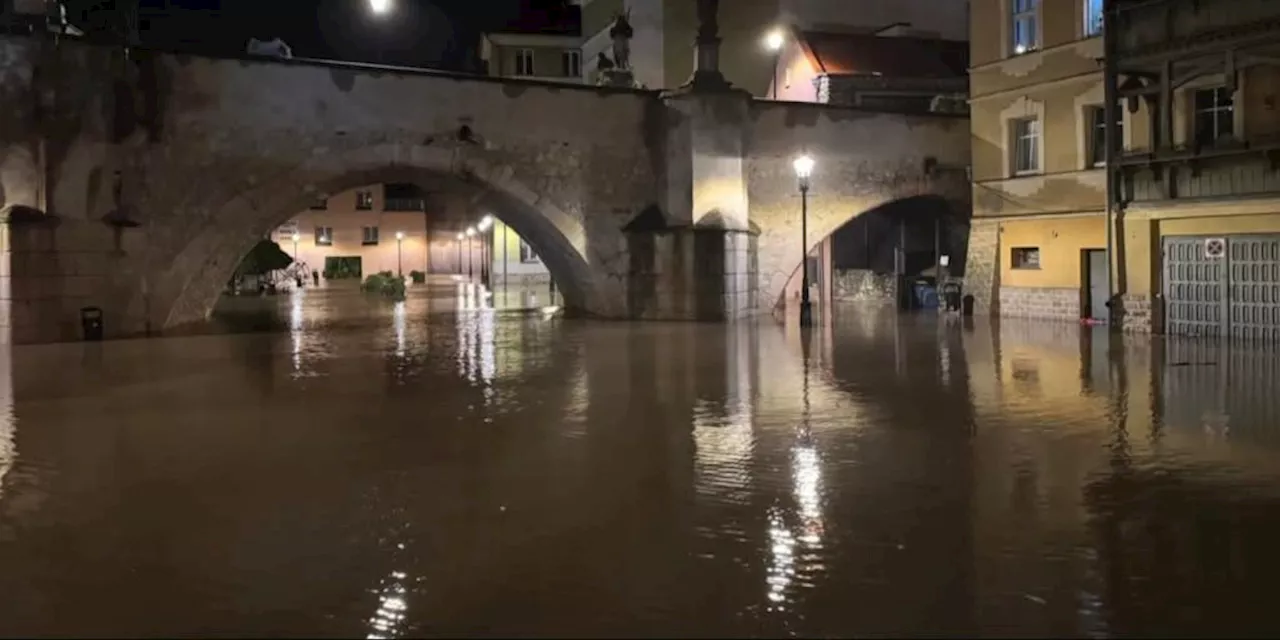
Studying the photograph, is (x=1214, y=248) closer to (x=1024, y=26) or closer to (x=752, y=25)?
(x=1024, y=26)

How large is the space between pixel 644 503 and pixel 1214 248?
16772mm

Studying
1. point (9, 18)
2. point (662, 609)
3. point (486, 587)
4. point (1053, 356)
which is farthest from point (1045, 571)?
point (9, 18)

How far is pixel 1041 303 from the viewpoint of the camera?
25.7m

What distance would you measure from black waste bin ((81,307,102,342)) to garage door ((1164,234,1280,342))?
19.6m

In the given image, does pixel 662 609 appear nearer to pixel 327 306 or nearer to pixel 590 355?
pixel 590 355

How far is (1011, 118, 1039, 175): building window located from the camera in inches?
1024

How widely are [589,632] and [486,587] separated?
2.79ft

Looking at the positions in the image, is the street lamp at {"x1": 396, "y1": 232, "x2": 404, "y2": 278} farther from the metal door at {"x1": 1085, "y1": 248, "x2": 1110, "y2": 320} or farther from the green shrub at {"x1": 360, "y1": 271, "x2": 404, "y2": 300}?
the metal door at {"x1": 1085, "y1": 248, "x2": 1110, "y2": 320}

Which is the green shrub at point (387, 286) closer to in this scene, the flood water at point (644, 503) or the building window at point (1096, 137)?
the building window at point (1096, 137)

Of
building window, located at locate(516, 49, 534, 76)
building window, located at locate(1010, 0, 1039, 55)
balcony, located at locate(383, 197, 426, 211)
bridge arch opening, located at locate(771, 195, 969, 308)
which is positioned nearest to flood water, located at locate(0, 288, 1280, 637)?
building window, located at locate(1010, 0, 1039, 55)

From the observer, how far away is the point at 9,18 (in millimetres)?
20328

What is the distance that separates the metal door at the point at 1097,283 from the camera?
24.4 m

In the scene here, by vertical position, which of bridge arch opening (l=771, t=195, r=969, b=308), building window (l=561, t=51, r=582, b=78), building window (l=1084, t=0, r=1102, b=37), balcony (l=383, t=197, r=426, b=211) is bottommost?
bridge arch opening (l=771, t=195, r=969, b=308)

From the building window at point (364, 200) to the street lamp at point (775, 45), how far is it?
136 feet
